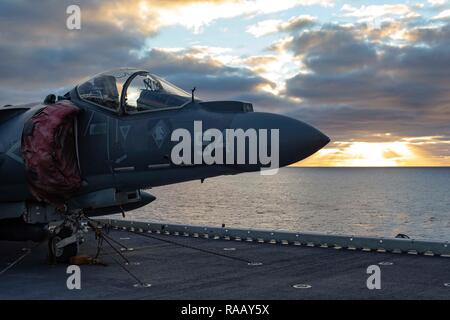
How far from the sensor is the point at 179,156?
1078 cm

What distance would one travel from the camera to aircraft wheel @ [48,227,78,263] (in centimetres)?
1302

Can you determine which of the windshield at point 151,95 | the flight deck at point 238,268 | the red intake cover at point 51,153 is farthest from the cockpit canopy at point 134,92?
the flight deck at point 238,268

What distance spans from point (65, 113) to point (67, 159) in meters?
1.02

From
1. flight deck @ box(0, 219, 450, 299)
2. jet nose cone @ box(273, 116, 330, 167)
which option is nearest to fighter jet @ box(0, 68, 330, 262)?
jet nose cone @ box(273, 116, 330, 167)

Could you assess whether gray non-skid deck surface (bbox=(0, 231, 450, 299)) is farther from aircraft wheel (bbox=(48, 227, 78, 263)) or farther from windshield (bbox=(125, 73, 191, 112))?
windshield (bbox=(125, 73, 191, 112))

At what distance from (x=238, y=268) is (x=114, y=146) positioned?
388 centimetres

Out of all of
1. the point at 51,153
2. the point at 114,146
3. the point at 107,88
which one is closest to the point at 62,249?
the point at 51,153

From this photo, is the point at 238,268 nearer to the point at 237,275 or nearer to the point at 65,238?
the point at 237,275

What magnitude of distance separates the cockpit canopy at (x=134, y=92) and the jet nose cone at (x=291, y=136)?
1.95 metres

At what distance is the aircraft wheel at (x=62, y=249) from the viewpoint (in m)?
13.0

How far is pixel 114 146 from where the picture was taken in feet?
38.2

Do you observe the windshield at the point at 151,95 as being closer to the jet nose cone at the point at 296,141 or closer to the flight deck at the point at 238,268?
the jet nose cone at the point at 296,141
